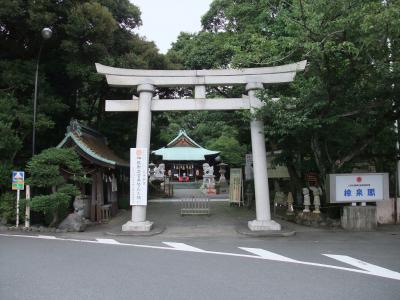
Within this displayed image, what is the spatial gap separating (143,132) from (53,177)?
3.46 metres

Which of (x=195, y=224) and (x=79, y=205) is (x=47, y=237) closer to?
(x=79, y=205)

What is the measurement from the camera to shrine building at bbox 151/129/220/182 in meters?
41.1

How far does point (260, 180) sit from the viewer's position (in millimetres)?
14289

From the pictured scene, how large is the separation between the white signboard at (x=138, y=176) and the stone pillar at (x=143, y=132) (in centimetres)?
22

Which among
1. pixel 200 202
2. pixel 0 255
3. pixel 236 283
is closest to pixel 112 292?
pixel 236 283

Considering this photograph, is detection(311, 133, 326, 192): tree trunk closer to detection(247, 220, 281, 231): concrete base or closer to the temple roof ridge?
detection(247, 220, 281, 231): concrete base

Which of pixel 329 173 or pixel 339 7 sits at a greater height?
pixel 339 7

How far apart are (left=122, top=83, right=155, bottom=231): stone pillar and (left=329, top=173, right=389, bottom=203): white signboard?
20.8ft

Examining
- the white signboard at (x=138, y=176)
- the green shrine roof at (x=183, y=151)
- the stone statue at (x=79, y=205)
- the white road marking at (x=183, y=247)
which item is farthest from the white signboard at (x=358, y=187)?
the green shrine roof at (x=183, y=151)

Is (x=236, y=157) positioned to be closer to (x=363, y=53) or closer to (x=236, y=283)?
(x=363, y=53)

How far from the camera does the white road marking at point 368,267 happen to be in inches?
291

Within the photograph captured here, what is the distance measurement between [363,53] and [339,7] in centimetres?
180

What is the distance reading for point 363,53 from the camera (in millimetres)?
12688

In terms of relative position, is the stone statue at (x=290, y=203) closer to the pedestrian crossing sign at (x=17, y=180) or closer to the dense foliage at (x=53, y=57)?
the dense foliage at (x=53, y=57)
